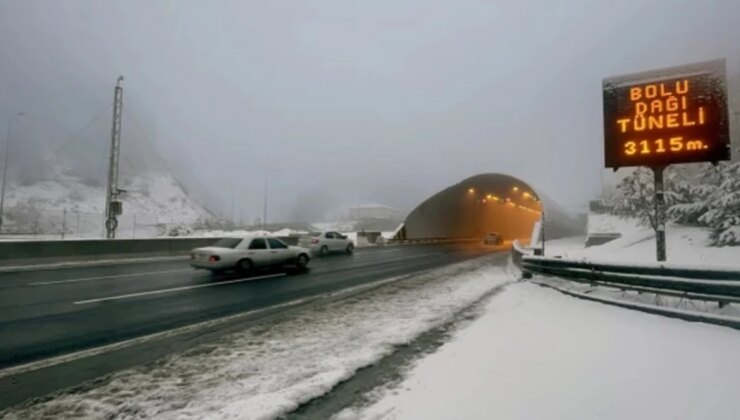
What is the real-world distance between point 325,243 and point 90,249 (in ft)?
46.2

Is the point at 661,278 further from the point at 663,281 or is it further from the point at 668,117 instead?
the point at 668,117

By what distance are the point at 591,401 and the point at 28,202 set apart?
10162 centimetres

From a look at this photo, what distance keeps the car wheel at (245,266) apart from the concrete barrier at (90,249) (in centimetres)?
1056

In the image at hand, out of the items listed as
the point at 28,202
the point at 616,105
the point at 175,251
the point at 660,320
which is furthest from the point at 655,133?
the point at 28,202

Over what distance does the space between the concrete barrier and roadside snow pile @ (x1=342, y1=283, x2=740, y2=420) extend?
20.5m

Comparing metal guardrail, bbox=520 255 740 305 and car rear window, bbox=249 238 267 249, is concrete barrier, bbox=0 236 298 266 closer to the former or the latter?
car rear window, bbox=249 238 267 249

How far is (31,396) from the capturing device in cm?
453

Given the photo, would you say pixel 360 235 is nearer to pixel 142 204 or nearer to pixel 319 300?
pixel 319 300

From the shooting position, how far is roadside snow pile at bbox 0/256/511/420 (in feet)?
13.8

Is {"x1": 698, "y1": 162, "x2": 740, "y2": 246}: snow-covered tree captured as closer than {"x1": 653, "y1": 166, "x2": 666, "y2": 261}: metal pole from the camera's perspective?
No

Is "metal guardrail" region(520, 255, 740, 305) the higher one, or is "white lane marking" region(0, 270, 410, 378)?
"metal guardrail" region(520, 255, 740, 305)

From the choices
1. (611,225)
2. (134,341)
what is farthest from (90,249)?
(611,225)

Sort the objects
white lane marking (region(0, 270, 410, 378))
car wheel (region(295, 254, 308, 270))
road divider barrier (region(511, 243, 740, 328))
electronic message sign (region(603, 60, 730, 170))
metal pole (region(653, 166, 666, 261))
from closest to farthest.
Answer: white lane marking (region(0, 270, 410, 378))
road divider barrier (region(511, 243, 740, 328))
electronic message sign (region(603, 60, 730, 170))
metal pole (region(653, 166, 666, 261))
car wheel (region(295, 254, 308, 270))

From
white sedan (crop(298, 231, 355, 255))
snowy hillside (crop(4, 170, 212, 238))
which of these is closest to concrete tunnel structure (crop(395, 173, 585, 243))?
white sedan (crop(298, 231, 355, 255))
